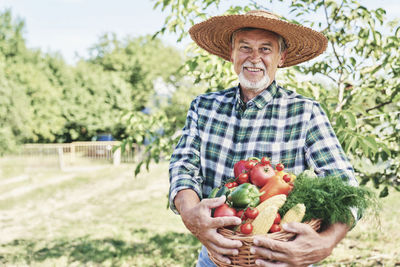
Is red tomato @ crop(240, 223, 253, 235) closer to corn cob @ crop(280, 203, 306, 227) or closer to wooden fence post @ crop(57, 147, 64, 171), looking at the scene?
corn cob @ crop(280, 203, 306, 227)

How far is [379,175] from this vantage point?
348cm

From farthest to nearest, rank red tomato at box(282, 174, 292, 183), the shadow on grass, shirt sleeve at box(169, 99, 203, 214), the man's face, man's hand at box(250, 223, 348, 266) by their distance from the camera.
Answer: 1. the shadow on grass
2. the man's face
3. shirt sleeve at box(169, 99, 203, 214)
4. red tomato at box(282, 174, 292, 183)
5. man's hand at box(250, 223, 348, 266)

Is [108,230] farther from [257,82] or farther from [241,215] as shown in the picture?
[241,215]

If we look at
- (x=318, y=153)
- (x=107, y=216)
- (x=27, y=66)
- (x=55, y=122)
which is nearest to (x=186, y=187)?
(x=318, y=153)

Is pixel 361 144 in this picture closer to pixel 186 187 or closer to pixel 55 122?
pixel 186 187

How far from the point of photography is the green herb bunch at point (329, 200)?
1.54 metres

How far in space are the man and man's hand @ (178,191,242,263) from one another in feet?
0.06

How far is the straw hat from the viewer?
203 centimetres

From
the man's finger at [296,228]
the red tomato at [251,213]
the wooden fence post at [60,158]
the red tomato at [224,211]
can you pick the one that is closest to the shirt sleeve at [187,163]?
the red tomato at [224,211]

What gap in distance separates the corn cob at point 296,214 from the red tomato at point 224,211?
0.67 ft

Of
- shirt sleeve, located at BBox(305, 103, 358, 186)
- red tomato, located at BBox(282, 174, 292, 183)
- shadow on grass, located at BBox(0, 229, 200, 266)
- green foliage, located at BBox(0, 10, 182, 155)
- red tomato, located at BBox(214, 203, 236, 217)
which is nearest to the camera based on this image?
red tomato, located at BBox(214, 203, 236, 217)

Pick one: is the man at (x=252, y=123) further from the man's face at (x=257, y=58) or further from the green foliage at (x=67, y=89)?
the green foliage at (x=67, y=89)

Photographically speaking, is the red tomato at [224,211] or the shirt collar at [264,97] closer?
the red tomato at [224,211]

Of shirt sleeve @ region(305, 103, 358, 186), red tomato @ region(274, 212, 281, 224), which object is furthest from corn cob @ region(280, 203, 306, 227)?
shirt sleeve @ region(305, 103, 358, 186)
